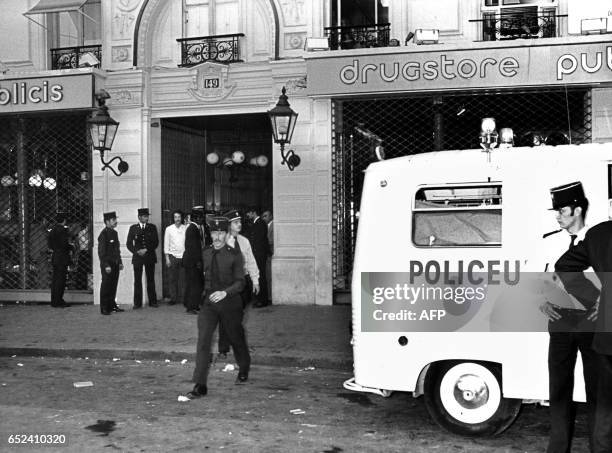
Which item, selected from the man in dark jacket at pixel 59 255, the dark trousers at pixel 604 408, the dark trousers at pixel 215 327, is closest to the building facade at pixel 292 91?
the man in dark jacket at pixel 59 255

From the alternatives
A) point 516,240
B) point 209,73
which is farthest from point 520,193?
point 209,73

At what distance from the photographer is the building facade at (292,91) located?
13.1 metres

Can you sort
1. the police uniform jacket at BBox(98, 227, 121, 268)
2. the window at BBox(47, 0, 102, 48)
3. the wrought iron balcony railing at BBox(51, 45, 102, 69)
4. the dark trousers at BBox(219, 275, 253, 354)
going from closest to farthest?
the dark trousers at BBox(219, 275, 253, 354) < the police uniform jacket at BBox(98, 227, 121, 268) < the wrought iron balcony railing at BBox(51, 45, 102, 69) < the window at BBox(47, 0, 102, 48)

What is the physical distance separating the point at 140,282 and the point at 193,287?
1.54 m

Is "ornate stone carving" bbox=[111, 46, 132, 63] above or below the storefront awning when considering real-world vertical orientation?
below

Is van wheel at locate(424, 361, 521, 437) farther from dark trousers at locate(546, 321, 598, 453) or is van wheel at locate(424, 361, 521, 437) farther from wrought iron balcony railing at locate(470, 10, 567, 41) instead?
wrought iron balcony railing at locate(470, 10, 567, 41)

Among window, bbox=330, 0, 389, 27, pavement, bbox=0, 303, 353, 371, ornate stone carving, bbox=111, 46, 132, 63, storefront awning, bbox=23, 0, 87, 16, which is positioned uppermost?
storefront awning, bbox=23, 0, 87, 16

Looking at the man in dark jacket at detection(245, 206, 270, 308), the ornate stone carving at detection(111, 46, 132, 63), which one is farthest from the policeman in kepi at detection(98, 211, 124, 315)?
the ornate stone carving at detection(111, 46, 132, 63)

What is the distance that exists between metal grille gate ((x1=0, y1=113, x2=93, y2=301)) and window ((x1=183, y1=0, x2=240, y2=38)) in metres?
3.03

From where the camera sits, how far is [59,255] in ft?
47.6

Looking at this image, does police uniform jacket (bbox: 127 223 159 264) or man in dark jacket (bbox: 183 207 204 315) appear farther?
police uniform jacket (bbox: 127 223 159 264)

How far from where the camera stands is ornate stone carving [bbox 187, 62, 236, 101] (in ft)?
48.0

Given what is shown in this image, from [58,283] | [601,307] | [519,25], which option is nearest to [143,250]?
[58,283]

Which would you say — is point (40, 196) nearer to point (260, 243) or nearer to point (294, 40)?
point (260, 243)
